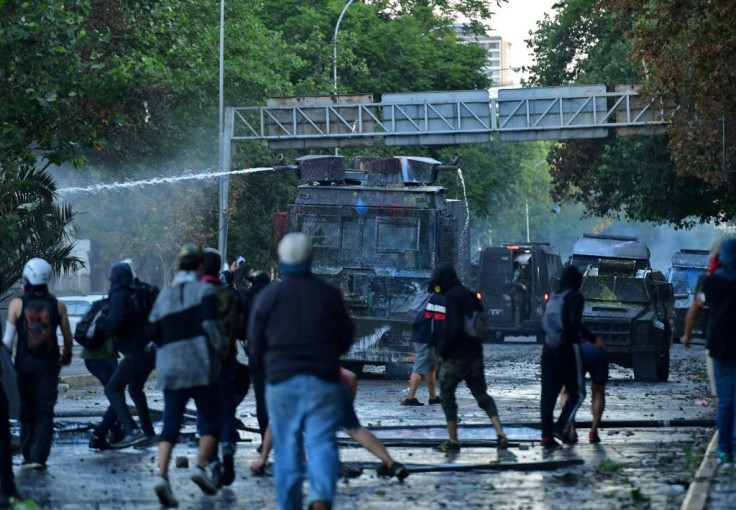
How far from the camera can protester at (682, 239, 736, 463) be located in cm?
1139

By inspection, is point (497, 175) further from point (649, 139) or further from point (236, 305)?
point (236, 305)

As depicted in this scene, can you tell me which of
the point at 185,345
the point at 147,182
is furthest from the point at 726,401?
the point at 147,182

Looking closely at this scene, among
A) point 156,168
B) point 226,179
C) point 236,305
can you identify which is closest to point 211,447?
point 236,305

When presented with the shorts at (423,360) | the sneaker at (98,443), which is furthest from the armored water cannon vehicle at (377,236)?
the sneaker at (98,443)

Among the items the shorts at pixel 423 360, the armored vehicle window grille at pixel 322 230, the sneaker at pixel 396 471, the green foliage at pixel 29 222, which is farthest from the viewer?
the armored vehicle window grille at pixel 322 230

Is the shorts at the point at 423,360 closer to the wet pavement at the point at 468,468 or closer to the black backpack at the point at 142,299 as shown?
the wet pavement at the point at 468,468

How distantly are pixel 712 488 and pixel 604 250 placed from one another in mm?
31777

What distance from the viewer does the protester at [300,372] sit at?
796cm

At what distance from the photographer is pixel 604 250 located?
41.5 metres

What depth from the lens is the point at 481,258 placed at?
44.5 metres

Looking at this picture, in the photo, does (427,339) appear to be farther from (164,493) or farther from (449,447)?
(164,493)

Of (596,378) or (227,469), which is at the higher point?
(596,378)

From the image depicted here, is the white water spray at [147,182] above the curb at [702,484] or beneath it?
above

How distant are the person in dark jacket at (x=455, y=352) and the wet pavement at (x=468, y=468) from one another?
30 cm
